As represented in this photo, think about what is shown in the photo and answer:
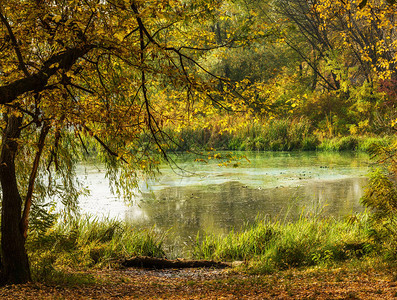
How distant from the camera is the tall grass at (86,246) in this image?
529 centimetres

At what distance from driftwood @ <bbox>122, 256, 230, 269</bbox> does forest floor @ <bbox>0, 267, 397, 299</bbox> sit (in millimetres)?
645

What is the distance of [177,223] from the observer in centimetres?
806

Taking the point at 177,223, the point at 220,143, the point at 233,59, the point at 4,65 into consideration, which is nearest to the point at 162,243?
the point at 177,223

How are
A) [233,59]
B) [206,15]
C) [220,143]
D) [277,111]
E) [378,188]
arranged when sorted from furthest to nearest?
[233,59] < [220,143] < [378,188] < [206,15] < [277,111]

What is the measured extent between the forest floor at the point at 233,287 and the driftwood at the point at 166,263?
64cm

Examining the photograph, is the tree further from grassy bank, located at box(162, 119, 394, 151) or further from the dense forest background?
grassy bank, located at box(162, 119, 394, 151)

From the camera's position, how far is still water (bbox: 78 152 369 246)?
27.0 feet

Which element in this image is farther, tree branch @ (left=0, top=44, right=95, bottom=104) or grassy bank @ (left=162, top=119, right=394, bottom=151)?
grassy bank @ (left=162, top=119, right=394, bottom=151)

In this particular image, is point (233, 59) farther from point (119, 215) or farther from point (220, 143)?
point (119, 215)

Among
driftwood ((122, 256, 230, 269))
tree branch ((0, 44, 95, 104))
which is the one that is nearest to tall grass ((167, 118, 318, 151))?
driftwood ((122, 256, 230, 269))

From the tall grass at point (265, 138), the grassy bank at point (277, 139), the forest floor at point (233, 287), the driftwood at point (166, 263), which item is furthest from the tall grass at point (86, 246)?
the tall grass at point (265, 138)

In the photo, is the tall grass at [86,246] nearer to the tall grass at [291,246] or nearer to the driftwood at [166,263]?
the driftwood at [166,263]

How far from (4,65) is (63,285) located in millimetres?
2231

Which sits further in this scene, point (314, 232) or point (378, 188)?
point (314, 232)
